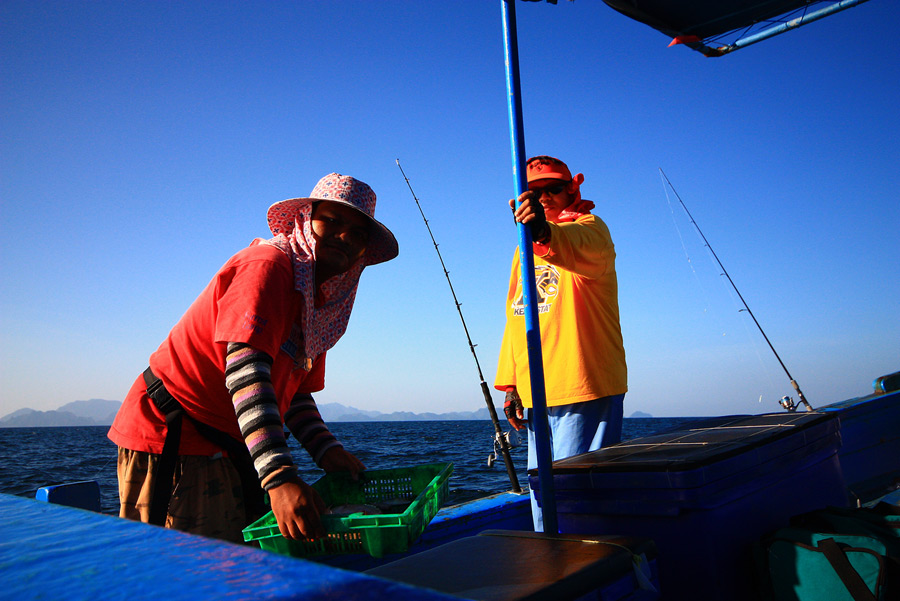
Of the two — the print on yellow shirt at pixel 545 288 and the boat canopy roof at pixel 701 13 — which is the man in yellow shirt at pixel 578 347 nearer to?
A: the print on yellow shirt at pixel 545 288

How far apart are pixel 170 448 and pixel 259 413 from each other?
0.43 metres

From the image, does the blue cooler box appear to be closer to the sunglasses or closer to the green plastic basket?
the green plastic basket

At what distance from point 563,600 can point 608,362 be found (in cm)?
183

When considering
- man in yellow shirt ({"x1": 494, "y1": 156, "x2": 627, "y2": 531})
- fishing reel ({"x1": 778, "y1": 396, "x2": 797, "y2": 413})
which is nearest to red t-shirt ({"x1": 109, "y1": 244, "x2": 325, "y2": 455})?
man in yellow shirt ({"x1": 494, "y1": 156, "x2": 627, "y2": 531})

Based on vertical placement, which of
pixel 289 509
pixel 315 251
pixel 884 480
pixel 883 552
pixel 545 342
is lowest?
pixel 884 480

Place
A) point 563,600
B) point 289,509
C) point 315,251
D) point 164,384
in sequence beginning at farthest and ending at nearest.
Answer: point 315,251 < point 164,384 < point 289,509 < point 563,600

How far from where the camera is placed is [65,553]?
0.62m

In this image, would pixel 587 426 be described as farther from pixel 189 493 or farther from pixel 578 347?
pixel 189 493

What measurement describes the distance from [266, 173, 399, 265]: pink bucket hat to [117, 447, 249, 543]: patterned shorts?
88cm

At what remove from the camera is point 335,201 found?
194 centimetres

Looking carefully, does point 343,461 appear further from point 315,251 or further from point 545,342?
point 545,342

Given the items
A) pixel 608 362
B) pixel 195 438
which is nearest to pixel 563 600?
pixel 195 438

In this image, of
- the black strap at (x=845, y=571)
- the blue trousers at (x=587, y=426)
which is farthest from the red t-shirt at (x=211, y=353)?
the black strap at (x=845, y=571)

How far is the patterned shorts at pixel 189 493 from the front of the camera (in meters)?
1.77
